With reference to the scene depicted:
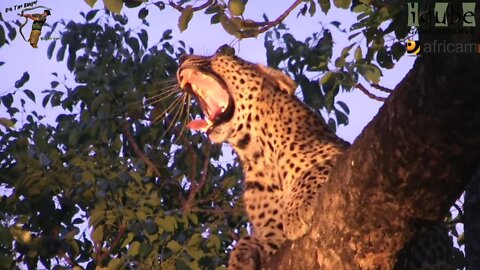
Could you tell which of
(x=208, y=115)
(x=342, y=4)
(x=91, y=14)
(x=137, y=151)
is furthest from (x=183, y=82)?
(x=91, y=14)

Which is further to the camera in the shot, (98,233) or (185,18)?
(98,233)

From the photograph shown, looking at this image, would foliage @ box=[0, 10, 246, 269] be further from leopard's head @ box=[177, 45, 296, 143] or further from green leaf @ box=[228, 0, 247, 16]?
green leaf @ box=[228, 0, 247, 16]

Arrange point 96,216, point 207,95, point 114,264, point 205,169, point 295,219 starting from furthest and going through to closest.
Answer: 1. point 205,169
2. point 96,216
3. point 114,264
4. point 207,95
5. point 295,219

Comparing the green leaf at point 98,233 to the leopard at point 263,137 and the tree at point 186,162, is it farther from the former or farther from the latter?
the leopard at point 263,137

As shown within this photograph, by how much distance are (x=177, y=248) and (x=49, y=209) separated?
93 cm

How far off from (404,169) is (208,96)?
304 cm

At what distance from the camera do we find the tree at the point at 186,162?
2844 millimetres

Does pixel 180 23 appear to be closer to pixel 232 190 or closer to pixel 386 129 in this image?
pixel 386 129

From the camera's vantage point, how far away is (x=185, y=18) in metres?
4.34

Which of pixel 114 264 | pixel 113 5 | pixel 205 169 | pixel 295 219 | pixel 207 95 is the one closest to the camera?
pixel 113 5

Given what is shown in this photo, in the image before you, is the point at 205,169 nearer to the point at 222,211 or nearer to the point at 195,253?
the point at 222,211

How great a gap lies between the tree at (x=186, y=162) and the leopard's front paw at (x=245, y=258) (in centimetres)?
91

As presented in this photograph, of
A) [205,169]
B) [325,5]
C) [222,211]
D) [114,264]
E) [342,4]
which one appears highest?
[325,5]

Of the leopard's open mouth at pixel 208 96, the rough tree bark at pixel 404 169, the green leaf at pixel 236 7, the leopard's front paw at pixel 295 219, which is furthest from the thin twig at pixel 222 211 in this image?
the rough tree bark at pixel 404 169
